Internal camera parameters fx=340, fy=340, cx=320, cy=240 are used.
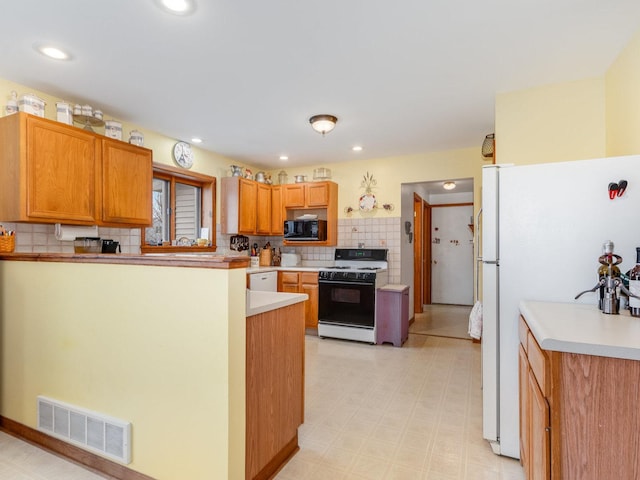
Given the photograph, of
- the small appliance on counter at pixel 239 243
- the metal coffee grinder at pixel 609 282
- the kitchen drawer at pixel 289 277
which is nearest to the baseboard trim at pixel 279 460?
the metal coffee grinder at pixel 609 282

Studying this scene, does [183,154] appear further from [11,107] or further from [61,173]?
[11,107]

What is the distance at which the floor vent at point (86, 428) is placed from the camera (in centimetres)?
167

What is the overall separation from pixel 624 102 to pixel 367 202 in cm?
302

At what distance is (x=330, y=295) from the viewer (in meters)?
4.39

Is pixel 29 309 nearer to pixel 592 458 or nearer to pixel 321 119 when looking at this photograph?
pixel 321 119

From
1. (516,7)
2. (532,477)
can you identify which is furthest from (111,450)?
(516,7)

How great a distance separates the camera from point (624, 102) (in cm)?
213

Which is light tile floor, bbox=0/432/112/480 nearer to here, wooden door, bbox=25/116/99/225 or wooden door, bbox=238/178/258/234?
wooden door, bbox=25/116/99/225

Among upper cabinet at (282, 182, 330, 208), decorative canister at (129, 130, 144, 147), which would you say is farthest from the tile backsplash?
decorative canister at (129, 130, 144, 147)

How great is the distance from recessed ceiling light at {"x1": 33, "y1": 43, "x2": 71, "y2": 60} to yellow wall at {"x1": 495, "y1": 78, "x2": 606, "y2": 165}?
3167 mm

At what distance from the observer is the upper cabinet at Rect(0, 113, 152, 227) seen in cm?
237

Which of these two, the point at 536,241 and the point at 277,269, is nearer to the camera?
the point at 536,241

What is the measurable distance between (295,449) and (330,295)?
249 centimetres

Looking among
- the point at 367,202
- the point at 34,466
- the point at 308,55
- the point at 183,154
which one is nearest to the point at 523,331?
the point at 308,55
